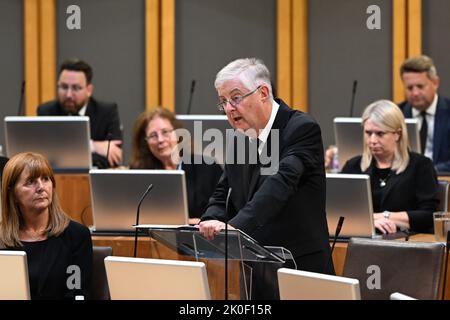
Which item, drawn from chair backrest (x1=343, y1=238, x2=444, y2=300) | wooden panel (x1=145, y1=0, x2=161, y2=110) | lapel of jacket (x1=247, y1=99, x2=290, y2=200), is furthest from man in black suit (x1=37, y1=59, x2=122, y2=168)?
lapel of jacket (x1=247, y1=99, x2=290, y2=200)

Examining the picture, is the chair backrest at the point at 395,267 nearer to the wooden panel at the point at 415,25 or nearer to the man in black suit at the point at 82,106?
the man in black suit at the point at 82,106

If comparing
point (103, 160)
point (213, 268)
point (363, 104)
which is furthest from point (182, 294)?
point (363, 104)

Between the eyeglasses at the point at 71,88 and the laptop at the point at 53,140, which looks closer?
the laptop at the point at 53,140

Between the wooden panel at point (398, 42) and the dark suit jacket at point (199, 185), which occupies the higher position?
the wooden panel at point (398, 42)

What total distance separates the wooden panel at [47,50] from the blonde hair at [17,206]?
13.8 feet

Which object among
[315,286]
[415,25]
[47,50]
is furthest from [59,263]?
[415,25]

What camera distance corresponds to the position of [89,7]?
8.09 m

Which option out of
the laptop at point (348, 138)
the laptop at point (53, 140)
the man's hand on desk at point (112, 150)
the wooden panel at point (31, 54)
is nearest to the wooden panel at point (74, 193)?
the laptop at point (53, 140)

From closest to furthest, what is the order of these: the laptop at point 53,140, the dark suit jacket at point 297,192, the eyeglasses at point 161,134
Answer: the dark suit jacket at point 297,192 < the eyeglasses at point 161,134 < the laptop at point 53,140

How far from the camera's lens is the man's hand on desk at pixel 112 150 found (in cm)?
639

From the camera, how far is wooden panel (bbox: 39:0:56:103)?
815 centimetres

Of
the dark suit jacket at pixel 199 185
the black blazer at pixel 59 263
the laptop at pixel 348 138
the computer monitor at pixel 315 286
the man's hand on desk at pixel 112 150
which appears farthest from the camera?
the man's hand on desk at pixel 112 150

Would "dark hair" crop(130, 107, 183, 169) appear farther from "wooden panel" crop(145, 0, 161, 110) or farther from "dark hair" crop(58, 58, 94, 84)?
"wooden panel" crop(145, 0, 161, 110)
